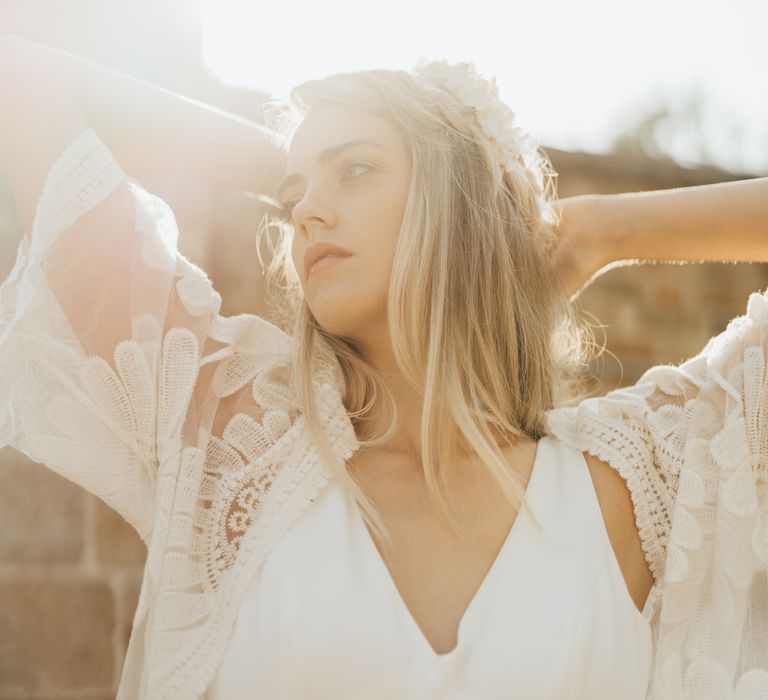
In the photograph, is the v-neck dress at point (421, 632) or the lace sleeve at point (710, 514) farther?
the lace sleeve at point (710, 514)

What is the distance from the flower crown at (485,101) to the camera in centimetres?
206

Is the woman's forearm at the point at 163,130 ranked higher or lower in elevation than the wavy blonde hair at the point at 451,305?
higher

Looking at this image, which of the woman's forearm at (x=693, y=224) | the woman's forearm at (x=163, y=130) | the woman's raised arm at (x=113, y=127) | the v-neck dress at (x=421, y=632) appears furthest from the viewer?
the woman's forearm at (x=693, y=224)

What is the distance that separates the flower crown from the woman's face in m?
0.25

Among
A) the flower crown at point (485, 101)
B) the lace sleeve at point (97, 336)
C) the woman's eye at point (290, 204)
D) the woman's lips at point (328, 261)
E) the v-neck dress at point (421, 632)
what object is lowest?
the v-neck dress at point (421, 632)

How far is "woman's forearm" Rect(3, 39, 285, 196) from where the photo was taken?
182 centimetres

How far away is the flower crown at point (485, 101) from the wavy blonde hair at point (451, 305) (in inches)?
1.0

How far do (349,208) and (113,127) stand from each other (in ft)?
1.65

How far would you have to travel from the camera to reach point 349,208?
6.03 ft

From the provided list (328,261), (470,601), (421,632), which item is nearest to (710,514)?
(470,601)

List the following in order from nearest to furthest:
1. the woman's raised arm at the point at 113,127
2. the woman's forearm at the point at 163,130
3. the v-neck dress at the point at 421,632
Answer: the v-neck dress at the point at 421,632, the woman's raised arm at the point at 113,127, the woman's forearm at the point at 163,130

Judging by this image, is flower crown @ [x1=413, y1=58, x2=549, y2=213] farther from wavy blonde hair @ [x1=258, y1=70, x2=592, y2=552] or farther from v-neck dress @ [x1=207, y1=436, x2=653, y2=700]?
v-neck dress @ [x1=207, y1=436, x2=653, y2=700]

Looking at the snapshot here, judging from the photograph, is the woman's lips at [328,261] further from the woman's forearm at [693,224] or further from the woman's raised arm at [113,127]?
the woman's forearm at [693,224]

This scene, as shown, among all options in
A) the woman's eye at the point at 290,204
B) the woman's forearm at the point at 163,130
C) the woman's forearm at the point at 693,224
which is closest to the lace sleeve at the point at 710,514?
the woman's forearm at the point at 693,224
